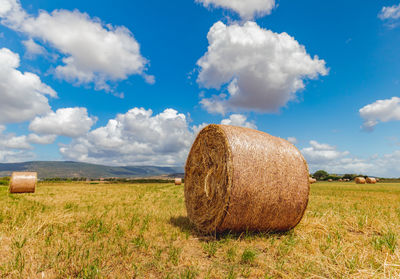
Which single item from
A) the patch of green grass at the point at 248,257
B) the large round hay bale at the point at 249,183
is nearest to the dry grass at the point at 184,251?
the patch of green grass at the point at 248,257

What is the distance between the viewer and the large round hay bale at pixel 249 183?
220 inches

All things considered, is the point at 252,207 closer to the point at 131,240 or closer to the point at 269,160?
the point at 269,160

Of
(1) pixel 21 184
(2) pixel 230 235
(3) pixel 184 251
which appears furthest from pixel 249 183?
(1) pixel 21 184

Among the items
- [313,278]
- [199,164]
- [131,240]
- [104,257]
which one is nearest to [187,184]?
[199,164]

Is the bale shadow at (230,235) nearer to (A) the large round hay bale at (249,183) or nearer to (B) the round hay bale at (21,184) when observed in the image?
(A) the large round hay bale at (249,183)

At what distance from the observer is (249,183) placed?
562 centimetres

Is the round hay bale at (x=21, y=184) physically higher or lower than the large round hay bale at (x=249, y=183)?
lower

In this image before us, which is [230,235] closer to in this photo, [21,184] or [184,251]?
[184,251]

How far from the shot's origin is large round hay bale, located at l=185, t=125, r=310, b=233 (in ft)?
18.3

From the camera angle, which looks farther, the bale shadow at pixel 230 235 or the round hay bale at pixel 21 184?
the round hay bale at pixel 21 184

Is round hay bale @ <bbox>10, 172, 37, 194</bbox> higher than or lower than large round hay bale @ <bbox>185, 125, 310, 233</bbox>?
lower

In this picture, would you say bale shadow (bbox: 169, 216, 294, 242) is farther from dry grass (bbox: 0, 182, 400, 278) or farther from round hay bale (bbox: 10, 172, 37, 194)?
round hay bale (bbox: 10, 172, 37, 194)

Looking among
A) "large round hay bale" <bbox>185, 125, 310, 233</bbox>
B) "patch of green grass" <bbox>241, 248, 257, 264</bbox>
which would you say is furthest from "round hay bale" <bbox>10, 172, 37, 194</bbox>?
"patch of green grass" <bbox>241, 248, 257, 264</bbox>

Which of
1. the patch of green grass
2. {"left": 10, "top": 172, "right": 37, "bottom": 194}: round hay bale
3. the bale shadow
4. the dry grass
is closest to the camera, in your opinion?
the dry grass
